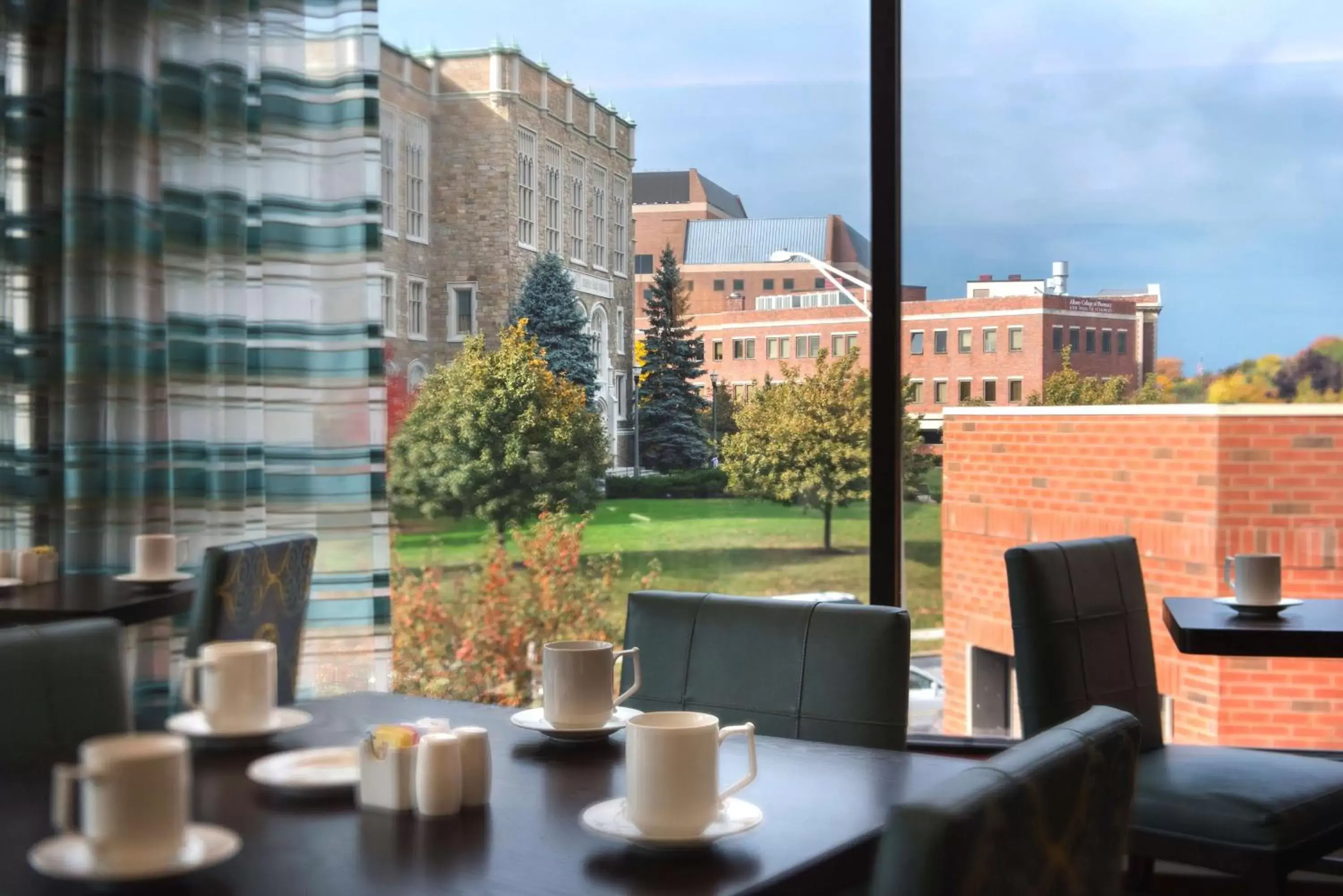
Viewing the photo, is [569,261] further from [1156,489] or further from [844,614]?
[844,614]

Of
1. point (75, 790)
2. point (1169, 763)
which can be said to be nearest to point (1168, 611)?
point (1169, 763)

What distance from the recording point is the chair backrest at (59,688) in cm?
133

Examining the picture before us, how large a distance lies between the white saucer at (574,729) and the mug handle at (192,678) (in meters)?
0.32

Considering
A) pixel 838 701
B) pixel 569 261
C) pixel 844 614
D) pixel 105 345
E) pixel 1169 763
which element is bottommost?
pixel 1169 763

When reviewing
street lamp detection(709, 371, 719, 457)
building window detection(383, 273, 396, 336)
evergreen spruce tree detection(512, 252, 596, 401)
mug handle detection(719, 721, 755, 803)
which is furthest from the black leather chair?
building window detection(383, 273, 396, 336)

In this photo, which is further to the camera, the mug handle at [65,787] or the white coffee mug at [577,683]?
the white coffee mug at [577,683]

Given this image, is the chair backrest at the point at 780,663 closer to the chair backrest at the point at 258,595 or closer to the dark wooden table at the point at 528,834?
the dark wooden table at the point at 528,834

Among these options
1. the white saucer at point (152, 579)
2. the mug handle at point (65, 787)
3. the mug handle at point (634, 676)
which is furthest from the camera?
the white saucer at point (152, 579)

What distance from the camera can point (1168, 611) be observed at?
7.70ft

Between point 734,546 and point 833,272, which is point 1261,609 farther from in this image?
point 734,546

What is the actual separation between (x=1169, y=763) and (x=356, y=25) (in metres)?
2.37

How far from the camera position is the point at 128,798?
88 centimetres

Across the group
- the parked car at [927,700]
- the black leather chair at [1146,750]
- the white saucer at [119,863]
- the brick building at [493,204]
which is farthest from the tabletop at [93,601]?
the brick building at [493,204]

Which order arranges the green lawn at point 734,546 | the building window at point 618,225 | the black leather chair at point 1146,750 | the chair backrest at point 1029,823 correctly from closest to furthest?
the chair backrest at point 1029,823 < the black leather chair at point 1146,750 < the green lawn at point 734,546 < the building window at point 618,225
